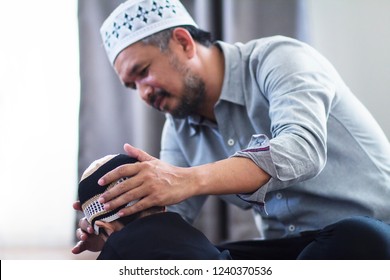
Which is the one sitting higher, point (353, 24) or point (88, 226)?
point (353, 24)

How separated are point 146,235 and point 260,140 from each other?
0.95 feet

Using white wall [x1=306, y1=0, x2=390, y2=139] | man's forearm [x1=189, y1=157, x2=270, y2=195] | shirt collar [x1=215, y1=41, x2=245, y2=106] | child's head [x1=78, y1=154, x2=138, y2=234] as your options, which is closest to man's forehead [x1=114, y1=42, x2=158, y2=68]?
shirt collar [x1=215, y1=41, x2=245, y2=106]

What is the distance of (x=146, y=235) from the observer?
897 mm

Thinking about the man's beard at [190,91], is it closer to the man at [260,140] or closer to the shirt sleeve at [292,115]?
the man at [260,140]

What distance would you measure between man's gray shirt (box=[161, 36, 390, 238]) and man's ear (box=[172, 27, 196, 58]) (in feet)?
0.29

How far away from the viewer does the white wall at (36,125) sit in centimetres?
143

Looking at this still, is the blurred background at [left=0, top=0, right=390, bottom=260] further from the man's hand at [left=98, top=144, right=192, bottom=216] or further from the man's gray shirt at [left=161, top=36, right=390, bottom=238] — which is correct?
the man's hand at [left=98, top=144, right=192, bottom=216]

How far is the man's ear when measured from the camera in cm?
131

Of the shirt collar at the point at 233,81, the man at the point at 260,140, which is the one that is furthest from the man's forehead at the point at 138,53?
the shirt collar at the point at 233,81
